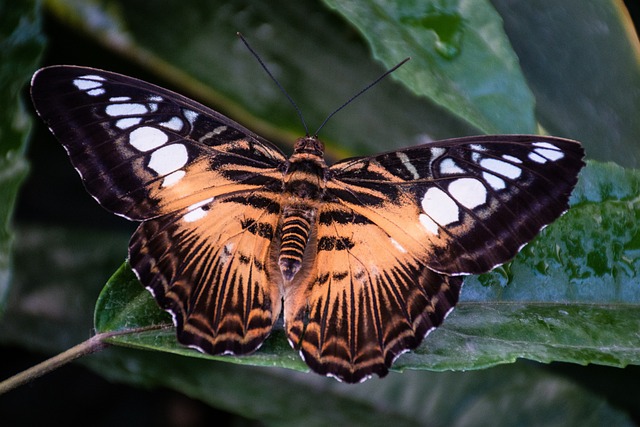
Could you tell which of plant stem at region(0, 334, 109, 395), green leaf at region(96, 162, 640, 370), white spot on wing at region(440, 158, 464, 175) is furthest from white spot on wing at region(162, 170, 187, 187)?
white spot on wing at region(440, 158, 464, 175)

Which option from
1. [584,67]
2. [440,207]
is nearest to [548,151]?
[440,207]

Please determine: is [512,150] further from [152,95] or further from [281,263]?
[152,95]

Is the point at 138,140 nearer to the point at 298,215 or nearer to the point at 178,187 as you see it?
the point at 178,187

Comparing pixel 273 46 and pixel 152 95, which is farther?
pixel 273 46

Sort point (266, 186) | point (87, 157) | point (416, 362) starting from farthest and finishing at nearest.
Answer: point (266, 186), point (87, 157), point (416, 362)

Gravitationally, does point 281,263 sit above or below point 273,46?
below

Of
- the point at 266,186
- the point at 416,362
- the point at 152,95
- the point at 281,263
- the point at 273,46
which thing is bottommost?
the point at 416,362

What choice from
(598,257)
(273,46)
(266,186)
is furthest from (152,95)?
(598,257)

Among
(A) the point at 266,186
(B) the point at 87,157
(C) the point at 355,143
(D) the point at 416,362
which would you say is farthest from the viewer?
(C) the point at 355,143
